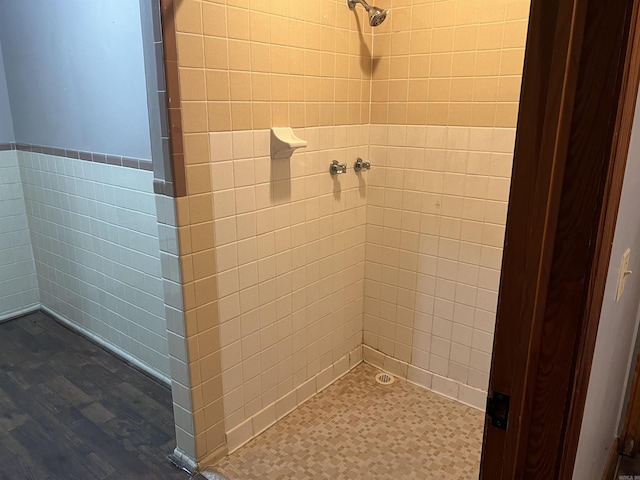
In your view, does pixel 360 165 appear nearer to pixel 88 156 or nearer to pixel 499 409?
pixel 88 156

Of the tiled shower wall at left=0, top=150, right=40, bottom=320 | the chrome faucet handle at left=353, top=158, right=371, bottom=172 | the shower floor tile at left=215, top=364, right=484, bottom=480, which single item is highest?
the chrome faucet handle at left=353, top=158, right=371, bottom=172

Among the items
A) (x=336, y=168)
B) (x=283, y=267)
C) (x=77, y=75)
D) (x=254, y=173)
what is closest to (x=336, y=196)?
(x=336, y=168)

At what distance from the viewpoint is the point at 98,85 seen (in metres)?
2.40

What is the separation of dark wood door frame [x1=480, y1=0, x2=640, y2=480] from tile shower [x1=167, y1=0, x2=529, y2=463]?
1217 mm

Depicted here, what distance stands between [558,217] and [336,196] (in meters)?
1.70

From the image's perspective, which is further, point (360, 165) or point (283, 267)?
point (360, 165)

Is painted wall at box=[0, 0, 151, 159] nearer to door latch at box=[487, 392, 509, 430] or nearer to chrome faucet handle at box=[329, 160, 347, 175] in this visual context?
chrome faucet handle at box=[329, 160, 347, 175]

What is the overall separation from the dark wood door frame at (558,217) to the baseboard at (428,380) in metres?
1.64

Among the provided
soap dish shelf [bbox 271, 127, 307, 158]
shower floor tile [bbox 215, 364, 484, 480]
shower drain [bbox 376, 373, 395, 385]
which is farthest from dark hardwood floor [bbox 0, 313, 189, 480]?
soap dish shelf [bbox 271, 127, 307, 158]

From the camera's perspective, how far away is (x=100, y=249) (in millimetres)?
2684

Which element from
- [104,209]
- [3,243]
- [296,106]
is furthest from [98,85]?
[3,243]

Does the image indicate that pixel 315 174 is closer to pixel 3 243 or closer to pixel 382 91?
pixel 382 91

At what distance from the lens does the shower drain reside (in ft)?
8.44

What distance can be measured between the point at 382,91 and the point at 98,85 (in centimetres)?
142
